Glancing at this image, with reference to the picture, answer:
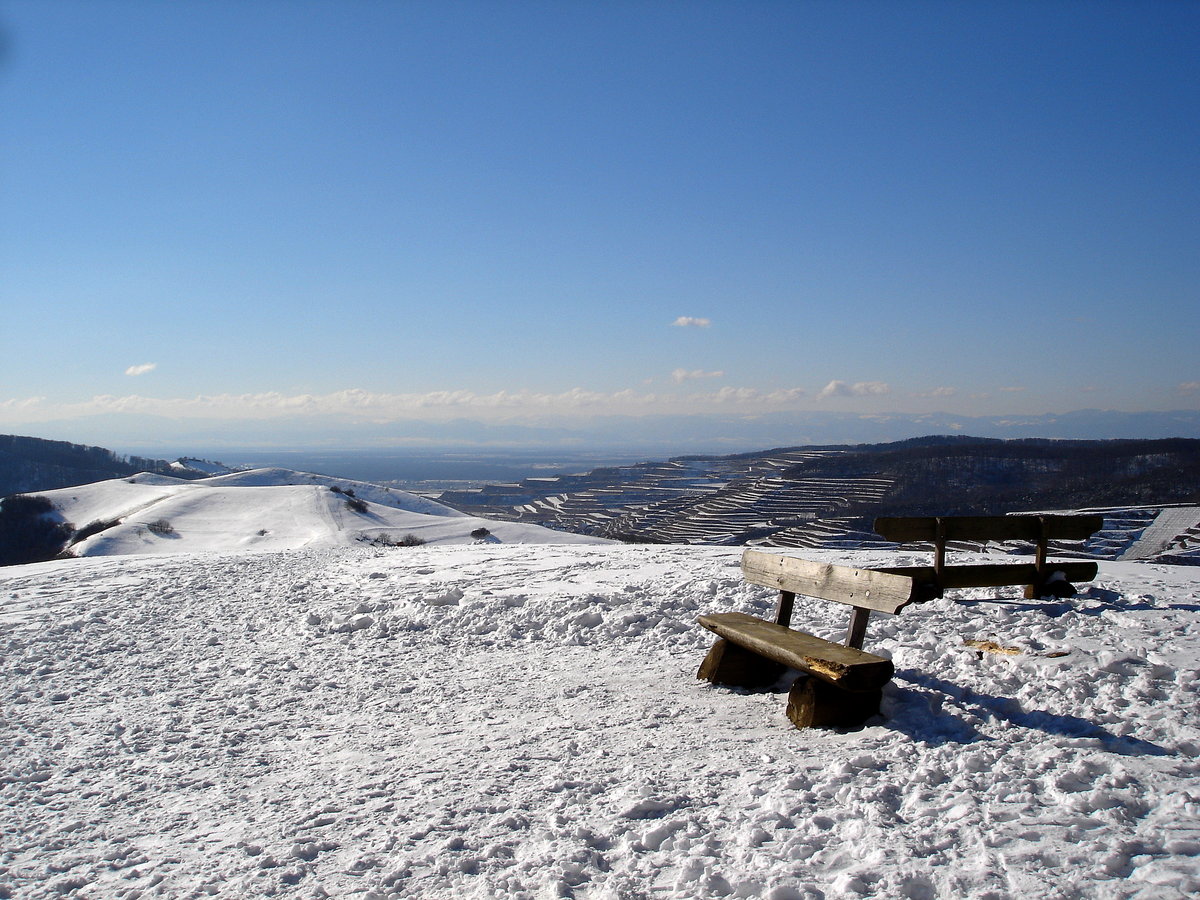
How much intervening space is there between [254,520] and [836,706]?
62.1m

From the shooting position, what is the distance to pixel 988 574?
930 cm

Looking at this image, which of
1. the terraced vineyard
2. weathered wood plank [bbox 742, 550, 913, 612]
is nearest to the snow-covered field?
weathered wood plank [bbox 742, 550, 913, 612]

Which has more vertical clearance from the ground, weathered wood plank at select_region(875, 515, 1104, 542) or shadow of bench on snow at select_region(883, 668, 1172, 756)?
weathered wood plank at select_region(875, 515, 1104, 542)

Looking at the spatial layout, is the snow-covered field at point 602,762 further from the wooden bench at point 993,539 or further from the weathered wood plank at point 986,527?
the weathered wood plank at point 986,527

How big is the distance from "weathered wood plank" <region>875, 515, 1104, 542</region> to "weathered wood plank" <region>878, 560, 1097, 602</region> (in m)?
0.36

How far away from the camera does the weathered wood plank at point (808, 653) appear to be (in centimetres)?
585

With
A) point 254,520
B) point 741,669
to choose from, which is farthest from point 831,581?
point 254,520

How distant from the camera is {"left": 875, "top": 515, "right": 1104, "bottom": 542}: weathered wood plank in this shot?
871cm

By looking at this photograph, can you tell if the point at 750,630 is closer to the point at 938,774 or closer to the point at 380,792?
the point at 938,774

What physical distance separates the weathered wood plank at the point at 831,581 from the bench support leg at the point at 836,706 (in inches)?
35.9

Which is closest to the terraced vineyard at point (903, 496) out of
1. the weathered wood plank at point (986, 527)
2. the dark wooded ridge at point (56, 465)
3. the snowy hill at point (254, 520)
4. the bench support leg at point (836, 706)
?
the weathered wood plank at point (986, 527)

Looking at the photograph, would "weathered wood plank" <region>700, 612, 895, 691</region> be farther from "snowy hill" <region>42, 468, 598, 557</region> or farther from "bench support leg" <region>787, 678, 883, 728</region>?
"snowy hill" <region>42, 468, 598, 557</region>

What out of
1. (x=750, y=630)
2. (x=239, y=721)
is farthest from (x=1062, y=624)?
(x=239, y=721)

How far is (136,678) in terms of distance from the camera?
934cm
